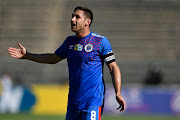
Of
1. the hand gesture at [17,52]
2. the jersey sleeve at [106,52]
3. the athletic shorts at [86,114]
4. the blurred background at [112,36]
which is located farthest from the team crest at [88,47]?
the blurred background at [112,36]

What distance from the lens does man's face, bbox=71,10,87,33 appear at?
Answer: 514 centimetres

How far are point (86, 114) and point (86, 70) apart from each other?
574mm

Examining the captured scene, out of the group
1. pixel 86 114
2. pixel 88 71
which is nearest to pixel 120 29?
pixel 88 71

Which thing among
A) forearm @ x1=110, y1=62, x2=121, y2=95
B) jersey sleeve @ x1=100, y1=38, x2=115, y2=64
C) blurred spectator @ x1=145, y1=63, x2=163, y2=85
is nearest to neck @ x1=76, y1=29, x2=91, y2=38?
jersey sleeve @ x1=100, y1=38, x2=115, y2=64

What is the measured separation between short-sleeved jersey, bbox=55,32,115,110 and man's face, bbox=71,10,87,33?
0.17m

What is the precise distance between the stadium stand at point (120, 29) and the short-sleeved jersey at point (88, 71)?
16564 millimetres

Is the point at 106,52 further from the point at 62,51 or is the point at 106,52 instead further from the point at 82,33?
the point at 62,51

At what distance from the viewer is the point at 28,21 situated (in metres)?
25.0

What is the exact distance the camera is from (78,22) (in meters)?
5.15

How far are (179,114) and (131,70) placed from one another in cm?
628

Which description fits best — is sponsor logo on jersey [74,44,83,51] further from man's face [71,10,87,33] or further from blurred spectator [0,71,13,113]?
blurred spectator [0,71,13,113]

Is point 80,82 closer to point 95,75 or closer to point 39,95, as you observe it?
point 95,75

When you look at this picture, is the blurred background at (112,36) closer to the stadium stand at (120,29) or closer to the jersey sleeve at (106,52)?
the stadium stand at (120,29)

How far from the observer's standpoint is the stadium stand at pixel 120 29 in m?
22.2
